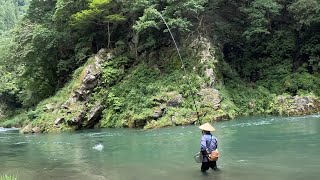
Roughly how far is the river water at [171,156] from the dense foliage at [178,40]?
9074mm

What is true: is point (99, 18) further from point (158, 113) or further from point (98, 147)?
point (98, 147)

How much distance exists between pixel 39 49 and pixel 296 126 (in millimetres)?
24769

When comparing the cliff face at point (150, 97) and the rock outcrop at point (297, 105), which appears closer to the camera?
the cliff face at point (150, 97)

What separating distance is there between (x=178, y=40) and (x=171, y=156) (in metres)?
21.0

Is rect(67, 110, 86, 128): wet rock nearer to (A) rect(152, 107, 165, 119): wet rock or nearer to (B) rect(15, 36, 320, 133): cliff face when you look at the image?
(B) rect(15, 36, 320, 133): cliff face

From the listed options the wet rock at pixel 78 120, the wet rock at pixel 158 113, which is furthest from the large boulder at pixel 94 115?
the wet rock at pixel 158 113

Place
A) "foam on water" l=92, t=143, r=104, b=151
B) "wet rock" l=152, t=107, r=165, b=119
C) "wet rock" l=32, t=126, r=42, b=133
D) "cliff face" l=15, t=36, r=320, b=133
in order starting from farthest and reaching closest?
"wet rock" l=32, t=126, r=42, b=133, "cliff face" l=15, t=36, r=320, b=133, "wet rock" l=152, t=107, r=165, b=119, "foam on water" l=92, t=143, r=104, b=151

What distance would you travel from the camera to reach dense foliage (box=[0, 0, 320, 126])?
3275 centimetres

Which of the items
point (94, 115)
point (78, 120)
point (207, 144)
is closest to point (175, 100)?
point (94, 115)

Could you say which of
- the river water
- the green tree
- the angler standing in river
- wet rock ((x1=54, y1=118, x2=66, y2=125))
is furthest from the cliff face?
the angler standing in river

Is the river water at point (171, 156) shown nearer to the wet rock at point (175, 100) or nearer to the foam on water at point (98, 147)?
the foam on water at point (98, 147)

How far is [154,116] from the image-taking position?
95.2 ft

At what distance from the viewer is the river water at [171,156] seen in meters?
12.3

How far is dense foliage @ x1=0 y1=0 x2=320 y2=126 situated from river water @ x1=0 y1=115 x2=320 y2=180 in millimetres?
9074
